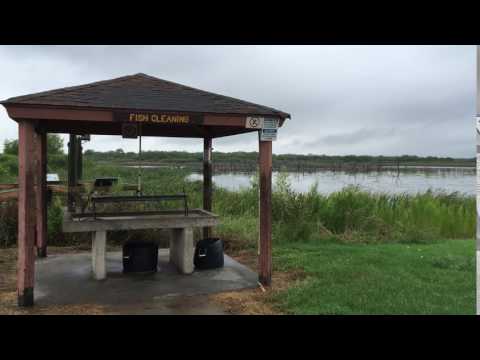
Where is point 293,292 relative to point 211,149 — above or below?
below

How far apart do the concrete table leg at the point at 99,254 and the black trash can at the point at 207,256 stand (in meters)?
1.52

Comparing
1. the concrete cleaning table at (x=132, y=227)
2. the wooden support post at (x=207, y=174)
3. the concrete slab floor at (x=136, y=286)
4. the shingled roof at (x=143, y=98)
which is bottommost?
the concrete slab floor at (x=136, y=286)

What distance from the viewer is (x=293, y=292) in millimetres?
6359

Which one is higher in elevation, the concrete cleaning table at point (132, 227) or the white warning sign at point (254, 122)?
the white warning sign at point (254, 122)

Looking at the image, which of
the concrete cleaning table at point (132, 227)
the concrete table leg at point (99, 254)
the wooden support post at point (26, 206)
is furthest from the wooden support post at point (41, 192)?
the wooden support post at point (26, 206)

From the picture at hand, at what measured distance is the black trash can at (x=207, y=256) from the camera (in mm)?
7906

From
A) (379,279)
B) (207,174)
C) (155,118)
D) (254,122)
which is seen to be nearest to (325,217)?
(207,174)

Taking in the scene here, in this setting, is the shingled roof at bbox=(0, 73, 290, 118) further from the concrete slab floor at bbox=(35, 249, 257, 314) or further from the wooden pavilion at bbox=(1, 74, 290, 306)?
the concrete slab floor at bbox=(35, 249, 257, 314)

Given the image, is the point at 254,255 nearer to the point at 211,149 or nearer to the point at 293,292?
the point at 211,149

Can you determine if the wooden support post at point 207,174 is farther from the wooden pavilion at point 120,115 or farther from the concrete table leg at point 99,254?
the concrete table leg at point 99,254

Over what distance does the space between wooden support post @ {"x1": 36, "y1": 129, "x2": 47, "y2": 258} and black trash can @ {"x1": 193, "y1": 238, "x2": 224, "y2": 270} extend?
2.88 meters

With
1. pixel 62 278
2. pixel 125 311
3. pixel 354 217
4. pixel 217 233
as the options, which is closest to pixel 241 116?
pixel 125 311

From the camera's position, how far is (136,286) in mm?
6805

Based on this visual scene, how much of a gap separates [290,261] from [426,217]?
19.7ft
